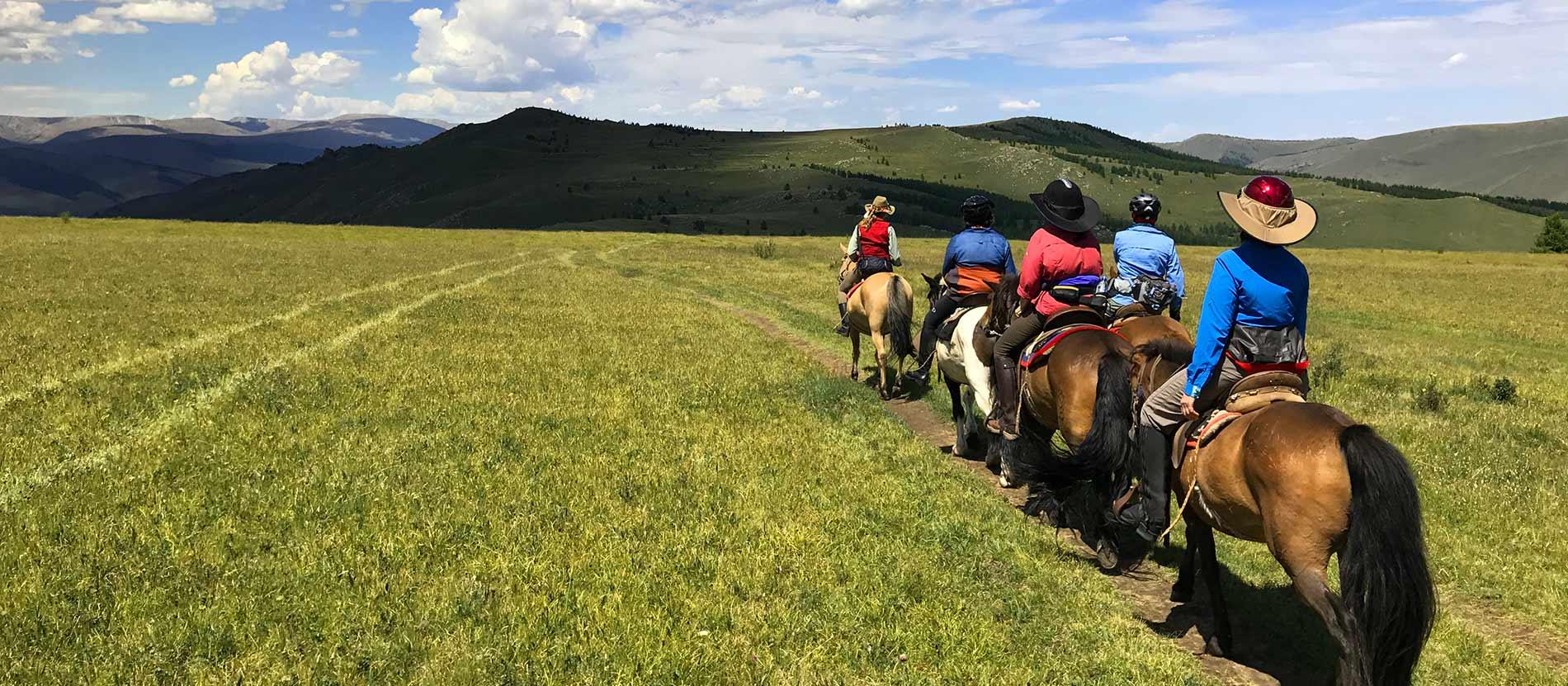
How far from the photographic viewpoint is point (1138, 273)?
387 inches

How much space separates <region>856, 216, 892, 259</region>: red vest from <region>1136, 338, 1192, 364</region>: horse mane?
8735 millimetres

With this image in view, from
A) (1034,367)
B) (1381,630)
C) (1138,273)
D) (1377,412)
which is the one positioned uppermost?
(1138,273)

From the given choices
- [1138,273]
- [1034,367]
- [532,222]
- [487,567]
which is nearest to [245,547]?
[487,567]

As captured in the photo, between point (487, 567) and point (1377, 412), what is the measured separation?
554 inches

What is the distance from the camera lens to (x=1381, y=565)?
187 inches

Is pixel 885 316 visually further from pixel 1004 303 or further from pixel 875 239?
pixel 1004 303

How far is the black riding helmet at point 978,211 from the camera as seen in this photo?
11.8 metres

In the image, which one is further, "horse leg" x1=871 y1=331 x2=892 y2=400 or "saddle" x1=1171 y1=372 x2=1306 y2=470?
"horse leg" x1=871 y1=331 x2=892 y2=400

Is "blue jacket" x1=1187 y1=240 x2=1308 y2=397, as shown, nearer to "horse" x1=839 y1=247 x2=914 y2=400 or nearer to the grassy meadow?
the grassy meadow

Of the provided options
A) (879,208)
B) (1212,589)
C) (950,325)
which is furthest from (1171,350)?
(879,208)

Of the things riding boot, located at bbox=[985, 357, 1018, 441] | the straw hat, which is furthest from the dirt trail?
the straw hat

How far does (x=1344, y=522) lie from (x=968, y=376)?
19.9 feet

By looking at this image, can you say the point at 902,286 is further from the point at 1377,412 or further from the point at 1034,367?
the point at 1377,412

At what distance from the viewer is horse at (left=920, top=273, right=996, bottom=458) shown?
34.8ft
